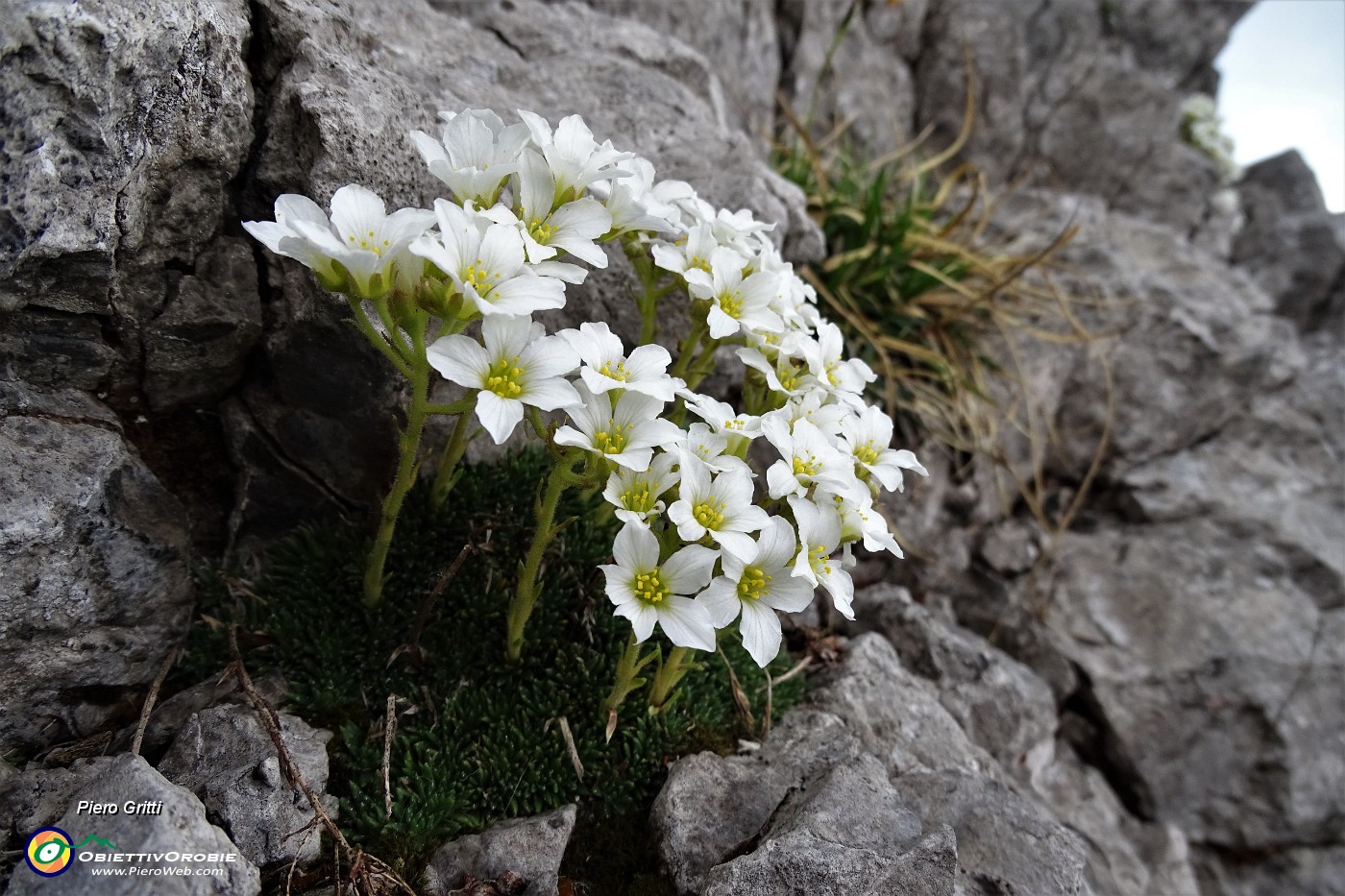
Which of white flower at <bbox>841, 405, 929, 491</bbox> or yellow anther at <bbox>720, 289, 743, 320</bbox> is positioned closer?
white flower at <bbox>841, 405, 929, 491</bbox>

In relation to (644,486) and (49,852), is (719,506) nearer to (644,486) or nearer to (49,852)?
(644,486)

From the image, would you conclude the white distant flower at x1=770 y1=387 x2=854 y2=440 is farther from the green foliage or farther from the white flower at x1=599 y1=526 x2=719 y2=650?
the green foliage

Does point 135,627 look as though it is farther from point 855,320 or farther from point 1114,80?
point 1114,80

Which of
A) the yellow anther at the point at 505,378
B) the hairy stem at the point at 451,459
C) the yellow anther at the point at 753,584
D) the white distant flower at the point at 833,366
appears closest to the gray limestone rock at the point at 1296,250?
the white distant flower at the point at 833,366

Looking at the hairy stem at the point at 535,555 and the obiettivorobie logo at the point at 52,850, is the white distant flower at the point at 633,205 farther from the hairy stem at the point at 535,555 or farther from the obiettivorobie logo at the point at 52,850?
the obiettivorobie logo at the point at 52,850

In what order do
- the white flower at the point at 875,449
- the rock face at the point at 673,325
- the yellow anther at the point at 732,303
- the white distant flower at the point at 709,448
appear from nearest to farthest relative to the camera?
the white distant flower at the point at 709,448
the rock face at the point at 673,325
the white flower at the point at 875,449
the yellow anther at the point at 732,303

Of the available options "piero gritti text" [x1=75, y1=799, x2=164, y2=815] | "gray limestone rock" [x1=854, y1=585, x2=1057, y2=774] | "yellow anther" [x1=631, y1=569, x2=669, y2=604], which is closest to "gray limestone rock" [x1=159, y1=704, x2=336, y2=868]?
"piero gritti text" [x1=75, y1=799, x2=164, y2=815]

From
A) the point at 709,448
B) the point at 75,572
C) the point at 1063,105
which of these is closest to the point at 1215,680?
the point at 709,448
